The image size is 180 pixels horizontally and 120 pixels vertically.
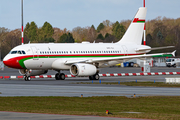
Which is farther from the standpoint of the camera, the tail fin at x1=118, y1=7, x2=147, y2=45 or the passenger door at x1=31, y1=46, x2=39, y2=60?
the tail fin at x1=118, y1=7, x2=147, y2=45

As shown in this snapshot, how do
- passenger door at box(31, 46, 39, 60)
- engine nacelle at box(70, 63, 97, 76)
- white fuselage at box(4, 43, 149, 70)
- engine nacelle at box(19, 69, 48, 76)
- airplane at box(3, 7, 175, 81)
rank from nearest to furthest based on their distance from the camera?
engine nacelle at box(70, 63, 97, 76)
airplane at box(3, 7, 175, 81)
white fuselage at box(4, 43, 149, 70)
passenger door at box(31, 46, 39, 60)
engine nacelle at box(19, 69, 48, 76)

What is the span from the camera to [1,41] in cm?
13750

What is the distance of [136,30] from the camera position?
53938mm

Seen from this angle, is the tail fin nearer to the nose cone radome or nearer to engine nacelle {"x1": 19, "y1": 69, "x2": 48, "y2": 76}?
engine nacelle {"x1": 19, "y1": 69, "x2": 48, "y2": 76}

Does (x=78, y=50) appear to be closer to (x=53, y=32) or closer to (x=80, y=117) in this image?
(x=80, y=117)

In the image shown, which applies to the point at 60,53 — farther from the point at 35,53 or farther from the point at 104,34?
Result: the point at 104,34

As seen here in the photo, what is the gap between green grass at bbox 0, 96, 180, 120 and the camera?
16969 millimetres

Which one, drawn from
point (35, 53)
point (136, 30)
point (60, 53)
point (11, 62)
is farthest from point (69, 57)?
point (136, 30)

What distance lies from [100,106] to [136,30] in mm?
35057

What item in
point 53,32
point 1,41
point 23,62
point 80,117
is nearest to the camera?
point 80,117

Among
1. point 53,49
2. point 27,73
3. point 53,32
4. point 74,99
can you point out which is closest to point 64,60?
point 53,49

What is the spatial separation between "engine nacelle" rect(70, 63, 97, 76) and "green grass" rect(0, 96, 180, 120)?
20207 millimetres

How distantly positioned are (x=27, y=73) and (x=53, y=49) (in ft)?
14.2

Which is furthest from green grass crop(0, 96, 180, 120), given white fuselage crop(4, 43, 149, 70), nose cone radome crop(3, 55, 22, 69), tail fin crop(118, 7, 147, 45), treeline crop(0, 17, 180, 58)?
treeline crop(0, 17, 180, 58)
